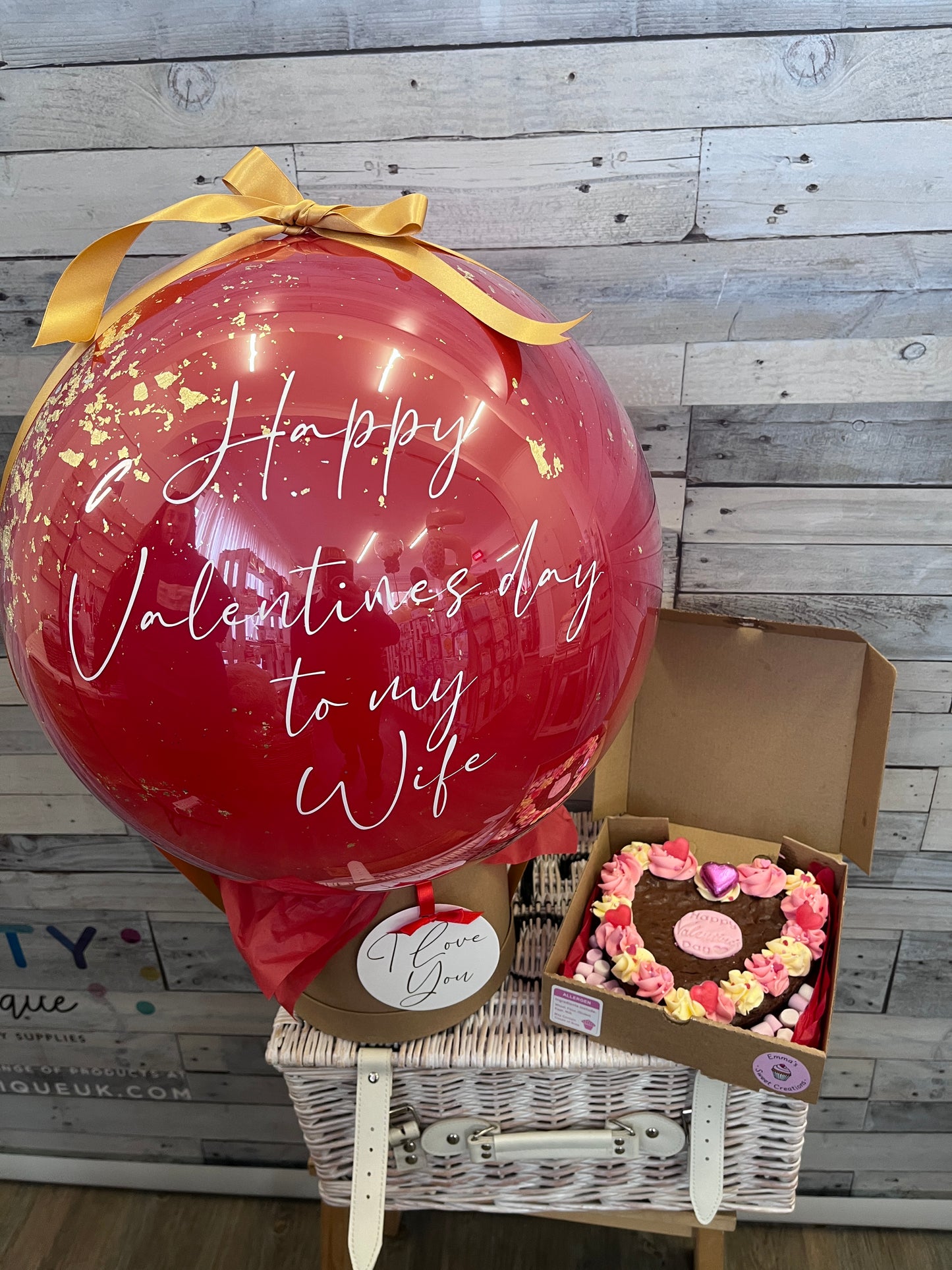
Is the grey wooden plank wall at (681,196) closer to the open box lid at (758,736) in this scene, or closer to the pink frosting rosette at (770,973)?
the open box lid at (758,736)

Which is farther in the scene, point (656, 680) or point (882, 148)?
point (656, 680)

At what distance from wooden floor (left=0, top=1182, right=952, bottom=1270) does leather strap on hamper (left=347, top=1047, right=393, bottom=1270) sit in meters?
0.67

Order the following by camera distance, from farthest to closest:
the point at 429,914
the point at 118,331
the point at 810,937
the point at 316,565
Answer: the point at 810,937
the point at 429,914
the point at 118,331
the point at 316,565

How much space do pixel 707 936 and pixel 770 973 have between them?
7 centimetres

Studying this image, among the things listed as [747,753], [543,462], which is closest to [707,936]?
[747,753]

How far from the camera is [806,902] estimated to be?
88 cm

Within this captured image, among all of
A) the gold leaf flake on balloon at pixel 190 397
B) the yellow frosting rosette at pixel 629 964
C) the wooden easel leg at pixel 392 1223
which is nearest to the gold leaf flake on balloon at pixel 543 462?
the gold leaf flake on balloon at pixel 190 397

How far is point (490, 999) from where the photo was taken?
0.89 meters

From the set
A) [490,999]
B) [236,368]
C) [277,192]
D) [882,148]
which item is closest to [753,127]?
[882,148]

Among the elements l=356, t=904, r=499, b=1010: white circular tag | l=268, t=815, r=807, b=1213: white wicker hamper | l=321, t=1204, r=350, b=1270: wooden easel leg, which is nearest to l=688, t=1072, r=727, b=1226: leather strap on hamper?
l=268, t=815, r=807, b=1213: white wicker hamper

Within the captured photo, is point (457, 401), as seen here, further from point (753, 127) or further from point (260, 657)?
point (753, 127)

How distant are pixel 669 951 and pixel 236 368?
2.17 ft

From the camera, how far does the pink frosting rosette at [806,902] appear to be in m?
0.88

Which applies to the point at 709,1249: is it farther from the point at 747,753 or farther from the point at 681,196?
the point at 681,196
